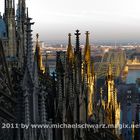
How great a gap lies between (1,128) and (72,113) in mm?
3153

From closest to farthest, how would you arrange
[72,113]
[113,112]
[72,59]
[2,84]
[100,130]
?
[2,84] < [72,113] < [72,59] < [100,130] < [113,112]

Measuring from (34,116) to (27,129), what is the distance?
22 centimetres

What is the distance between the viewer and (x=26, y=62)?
22.4 feet

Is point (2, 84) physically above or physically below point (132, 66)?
above

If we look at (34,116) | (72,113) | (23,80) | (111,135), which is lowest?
(111,135)

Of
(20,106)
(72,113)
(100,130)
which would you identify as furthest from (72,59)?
(20,106)

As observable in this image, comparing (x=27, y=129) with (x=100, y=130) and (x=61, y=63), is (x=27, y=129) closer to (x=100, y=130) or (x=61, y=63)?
(x=61, y=63)

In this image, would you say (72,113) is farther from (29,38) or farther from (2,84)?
(29,38)

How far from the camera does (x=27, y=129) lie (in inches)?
264

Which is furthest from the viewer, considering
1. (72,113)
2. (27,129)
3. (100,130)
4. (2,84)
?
(100,130)

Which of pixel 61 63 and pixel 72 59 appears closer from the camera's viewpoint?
pixel 61 63

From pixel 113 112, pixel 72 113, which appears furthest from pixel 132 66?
pixel 72 113

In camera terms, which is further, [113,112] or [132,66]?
[132,66]

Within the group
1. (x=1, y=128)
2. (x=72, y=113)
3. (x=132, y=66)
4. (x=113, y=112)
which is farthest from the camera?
(x=132, y=66)
